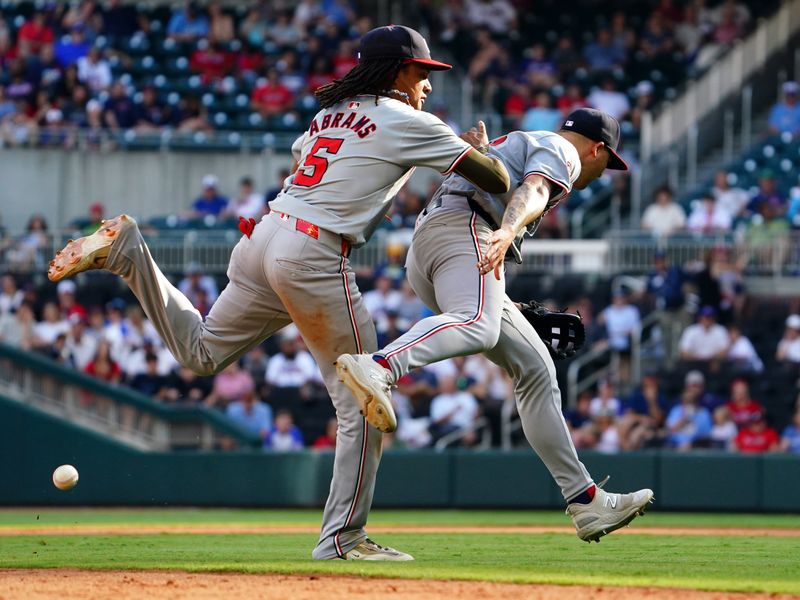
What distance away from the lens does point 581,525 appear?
256 inches

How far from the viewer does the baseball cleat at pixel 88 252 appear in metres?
6.30

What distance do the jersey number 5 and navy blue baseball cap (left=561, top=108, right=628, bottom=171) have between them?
1.23 m

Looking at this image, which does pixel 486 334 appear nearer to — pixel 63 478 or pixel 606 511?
pixel 606 511

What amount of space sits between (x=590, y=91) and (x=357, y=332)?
14.2 meters

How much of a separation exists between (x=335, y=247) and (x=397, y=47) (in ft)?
2.89

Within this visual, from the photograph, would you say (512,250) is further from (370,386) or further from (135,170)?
(135,170)

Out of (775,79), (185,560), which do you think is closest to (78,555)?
(185,560)

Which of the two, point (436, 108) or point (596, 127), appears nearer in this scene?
point (596, 127)

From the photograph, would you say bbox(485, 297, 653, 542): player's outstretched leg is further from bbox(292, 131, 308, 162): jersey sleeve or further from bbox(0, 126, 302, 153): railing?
bbox(0, 126, 302, 153): railing

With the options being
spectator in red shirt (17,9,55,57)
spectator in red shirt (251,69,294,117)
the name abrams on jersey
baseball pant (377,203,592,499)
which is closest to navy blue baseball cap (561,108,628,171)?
baseball pant (377,203,592,499)

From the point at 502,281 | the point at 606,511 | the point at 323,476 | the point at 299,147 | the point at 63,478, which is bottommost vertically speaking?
the point at 323,476

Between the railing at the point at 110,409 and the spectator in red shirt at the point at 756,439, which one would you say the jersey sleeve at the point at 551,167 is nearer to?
the spectator in red shirt at the point at 756,439

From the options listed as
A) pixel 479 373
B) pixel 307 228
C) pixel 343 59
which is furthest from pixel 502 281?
pixel 343 59

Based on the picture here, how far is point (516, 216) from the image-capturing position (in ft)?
19.9
